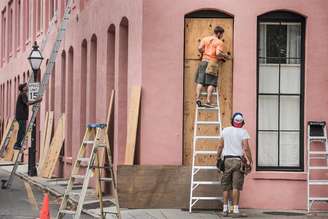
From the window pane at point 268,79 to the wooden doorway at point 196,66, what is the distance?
2.22 feet

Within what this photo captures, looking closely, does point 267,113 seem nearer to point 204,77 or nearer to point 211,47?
point 204,77

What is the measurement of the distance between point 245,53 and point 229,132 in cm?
204

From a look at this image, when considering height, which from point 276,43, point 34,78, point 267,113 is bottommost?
point 267,113

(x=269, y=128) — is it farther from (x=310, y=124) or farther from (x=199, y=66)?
(x=199, y=66)

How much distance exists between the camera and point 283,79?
15602 millimetres

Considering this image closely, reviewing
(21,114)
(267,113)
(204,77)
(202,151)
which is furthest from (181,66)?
(21,114)

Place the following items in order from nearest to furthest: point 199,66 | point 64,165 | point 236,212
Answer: point 236,212
point 199,66
point 64,165

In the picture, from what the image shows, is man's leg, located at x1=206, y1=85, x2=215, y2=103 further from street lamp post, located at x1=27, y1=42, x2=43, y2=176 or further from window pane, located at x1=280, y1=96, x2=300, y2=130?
street lamp post, located at x1=27, y1=42, x2=43, y2=176

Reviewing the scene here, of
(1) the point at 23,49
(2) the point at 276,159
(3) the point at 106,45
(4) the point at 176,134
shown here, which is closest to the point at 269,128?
(2) the point at 276,159

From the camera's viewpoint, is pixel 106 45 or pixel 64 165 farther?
pixel 64 165

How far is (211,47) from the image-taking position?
15.0 m

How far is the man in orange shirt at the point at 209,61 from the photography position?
15.0 m

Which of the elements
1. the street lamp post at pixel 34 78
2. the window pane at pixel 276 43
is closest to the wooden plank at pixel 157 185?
the window pane at pixel 276 43

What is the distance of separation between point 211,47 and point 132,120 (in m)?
2.08
